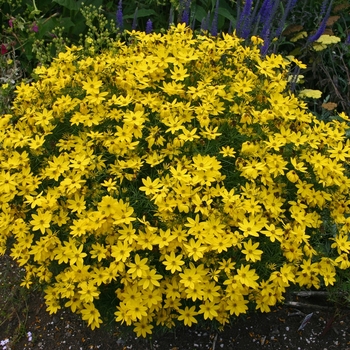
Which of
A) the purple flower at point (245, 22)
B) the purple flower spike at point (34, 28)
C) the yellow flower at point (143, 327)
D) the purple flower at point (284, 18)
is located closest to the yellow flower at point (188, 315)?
the yellow flower at point (143, 327)

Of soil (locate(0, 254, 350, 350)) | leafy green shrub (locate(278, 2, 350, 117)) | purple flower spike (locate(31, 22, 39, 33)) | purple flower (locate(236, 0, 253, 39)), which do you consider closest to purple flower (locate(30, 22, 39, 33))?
purple flower spike (locate(31, 22, 39, 33))

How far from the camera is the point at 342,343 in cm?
246

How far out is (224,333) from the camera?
2.46 meters

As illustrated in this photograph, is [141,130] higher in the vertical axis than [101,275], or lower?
higher

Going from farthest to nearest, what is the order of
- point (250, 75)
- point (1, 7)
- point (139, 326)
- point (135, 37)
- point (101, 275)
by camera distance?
point (1, 7)
point (135, 37)
point (250, 75)
point (139, 326)
point (101, 275)

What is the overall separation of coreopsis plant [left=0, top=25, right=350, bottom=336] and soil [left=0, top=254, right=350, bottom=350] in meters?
0.37

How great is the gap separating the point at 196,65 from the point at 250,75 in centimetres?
26

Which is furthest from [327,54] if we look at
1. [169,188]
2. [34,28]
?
[169,188]

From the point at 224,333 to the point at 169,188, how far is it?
3.01ft

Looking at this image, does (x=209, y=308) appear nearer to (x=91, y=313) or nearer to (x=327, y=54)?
(x=91, y=313)

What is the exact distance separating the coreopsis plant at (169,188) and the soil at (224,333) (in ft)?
1.21

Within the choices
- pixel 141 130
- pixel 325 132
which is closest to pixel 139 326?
pixel 141 130

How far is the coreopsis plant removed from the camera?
1880 millimetres

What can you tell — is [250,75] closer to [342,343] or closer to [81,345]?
[342,343]
